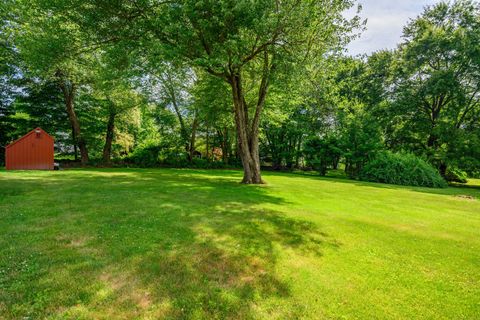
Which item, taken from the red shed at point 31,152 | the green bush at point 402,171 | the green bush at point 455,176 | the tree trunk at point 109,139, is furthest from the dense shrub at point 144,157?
the green bush at point 455,176

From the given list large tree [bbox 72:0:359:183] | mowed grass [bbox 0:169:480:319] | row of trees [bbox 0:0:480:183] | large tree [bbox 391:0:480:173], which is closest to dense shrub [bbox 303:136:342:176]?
row of trees [bbox 0:0:480:183]

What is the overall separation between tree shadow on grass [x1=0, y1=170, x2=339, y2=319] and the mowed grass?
19mm

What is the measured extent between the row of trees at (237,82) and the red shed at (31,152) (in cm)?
419

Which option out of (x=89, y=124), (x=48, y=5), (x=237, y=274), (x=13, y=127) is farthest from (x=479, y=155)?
(x=13, y=127)

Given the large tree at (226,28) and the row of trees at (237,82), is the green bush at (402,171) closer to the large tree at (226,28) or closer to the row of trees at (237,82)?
the row of trees at (237,82)

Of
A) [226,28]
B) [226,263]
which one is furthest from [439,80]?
[226,263]

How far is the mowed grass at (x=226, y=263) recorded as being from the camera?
2857 mm

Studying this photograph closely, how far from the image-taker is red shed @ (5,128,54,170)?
15.9m

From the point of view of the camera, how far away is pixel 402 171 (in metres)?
19.3

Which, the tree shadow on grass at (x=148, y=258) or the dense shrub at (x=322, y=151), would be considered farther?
the dense shrub at (x=322, y=151)

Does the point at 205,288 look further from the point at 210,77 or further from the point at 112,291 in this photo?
the point at 210,77

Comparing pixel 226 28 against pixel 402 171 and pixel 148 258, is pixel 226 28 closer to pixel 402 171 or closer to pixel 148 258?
pixel 148 258

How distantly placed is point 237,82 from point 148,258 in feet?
35.5

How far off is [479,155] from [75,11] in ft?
92.2
